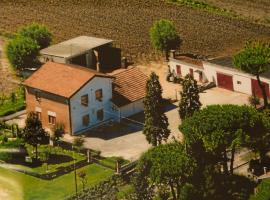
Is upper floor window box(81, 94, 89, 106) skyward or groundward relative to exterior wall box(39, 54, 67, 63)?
groundward

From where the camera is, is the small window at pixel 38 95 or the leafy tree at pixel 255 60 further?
the small window at pixel 38 95

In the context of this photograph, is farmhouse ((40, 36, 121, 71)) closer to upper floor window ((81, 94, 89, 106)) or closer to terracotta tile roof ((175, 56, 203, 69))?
terracotta tile roof ((175, 56, 203, 69))

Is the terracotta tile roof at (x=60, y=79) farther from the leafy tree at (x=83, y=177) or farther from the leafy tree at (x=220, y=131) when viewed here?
the leafy tree at (x=220, y=131)

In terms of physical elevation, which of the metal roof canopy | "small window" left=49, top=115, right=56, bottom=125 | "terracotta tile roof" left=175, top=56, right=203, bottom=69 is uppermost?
the metal roof canopy

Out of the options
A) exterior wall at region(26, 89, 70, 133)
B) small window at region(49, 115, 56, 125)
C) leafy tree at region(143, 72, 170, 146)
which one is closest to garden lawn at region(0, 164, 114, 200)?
leafy tree at region(143, 72, 170, 146)

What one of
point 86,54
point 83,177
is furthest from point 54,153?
point 86,54

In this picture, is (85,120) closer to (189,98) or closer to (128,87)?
(128,87)

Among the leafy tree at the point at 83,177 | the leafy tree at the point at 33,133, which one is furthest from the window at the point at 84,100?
the leafy tree at the point at 83,177
